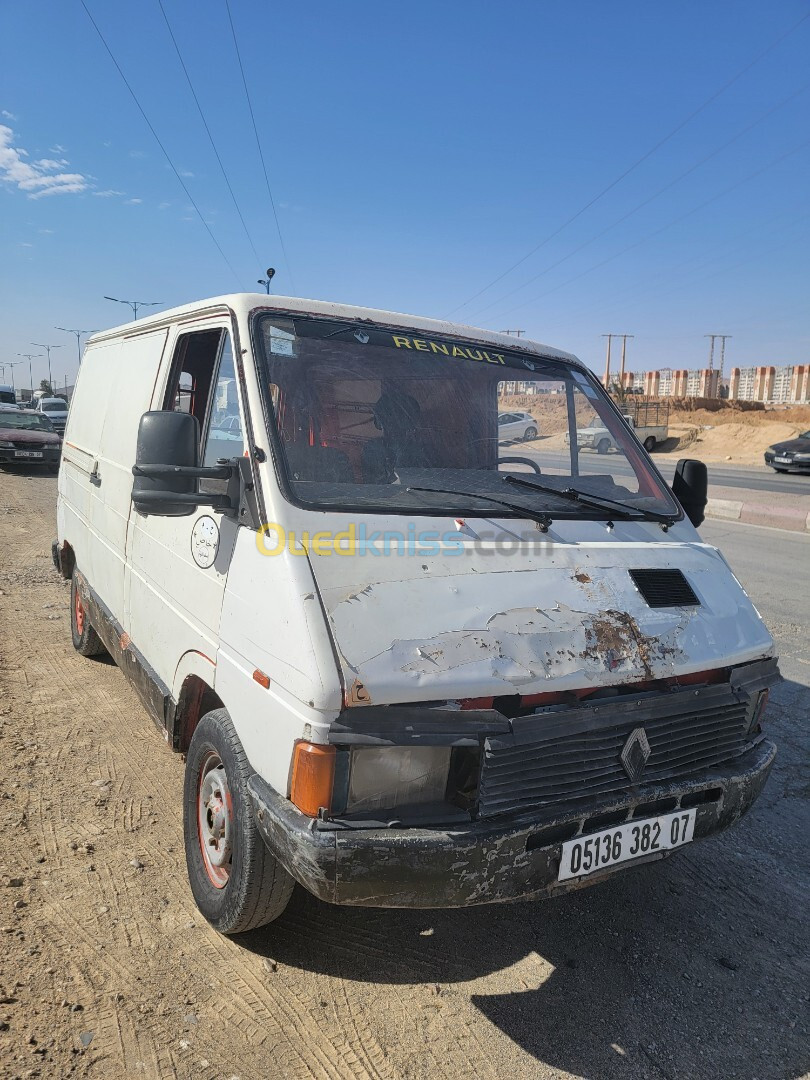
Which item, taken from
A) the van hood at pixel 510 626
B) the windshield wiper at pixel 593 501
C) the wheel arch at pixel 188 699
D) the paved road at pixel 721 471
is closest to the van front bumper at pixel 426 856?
the van hood at pixel 510 626

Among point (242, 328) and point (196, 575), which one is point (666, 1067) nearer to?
point (196, 575)

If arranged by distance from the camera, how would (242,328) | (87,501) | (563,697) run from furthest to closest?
(87,501) → (242,328) → (563,697)

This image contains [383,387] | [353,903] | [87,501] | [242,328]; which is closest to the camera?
[353,903]

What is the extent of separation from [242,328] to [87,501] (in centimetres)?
251

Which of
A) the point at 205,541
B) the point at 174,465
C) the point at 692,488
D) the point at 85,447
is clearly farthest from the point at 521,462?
the point at 85,447

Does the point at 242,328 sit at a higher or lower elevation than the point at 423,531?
higher

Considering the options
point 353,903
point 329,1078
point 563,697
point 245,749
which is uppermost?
point 563,697

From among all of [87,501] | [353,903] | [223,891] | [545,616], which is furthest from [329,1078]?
[87,501]

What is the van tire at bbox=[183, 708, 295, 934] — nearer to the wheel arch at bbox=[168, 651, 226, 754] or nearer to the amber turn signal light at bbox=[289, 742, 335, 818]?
the wheel arch at bbox=[168, 651, 226, 754]

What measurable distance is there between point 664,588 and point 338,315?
1.69 metres

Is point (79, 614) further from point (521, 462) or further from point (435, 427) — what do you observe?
point (521, 462)

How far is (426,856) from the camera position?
2.10 m

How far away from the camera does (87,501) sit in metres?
4.90

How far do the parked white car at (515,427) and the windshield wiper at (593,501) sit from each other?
303 millimetres
